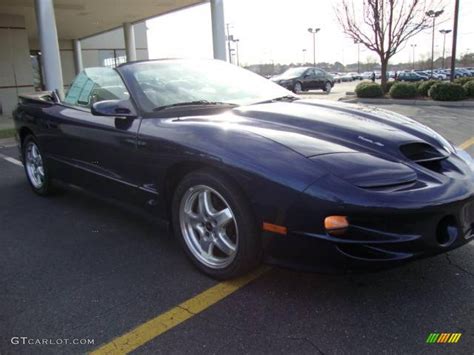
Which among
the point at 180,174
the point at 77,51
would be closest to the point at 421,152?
the point at 180,174

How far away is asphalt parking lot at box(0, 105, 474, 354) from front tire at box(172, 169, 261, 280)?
15 centimetres

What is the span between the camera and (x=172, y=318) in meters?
2.47

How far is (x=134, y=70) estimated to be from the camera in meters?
3.65

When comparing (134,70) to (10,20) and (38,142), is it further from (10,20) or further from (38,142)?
(10,20)

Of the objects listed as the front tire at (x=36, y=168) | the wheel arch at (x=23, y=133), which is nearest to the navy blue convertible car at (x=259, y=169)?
the front tire at (x=36, y=168)

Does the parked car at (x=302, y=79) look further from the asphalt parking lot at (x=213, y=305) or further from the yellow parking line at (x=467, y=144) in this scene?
the asphalt parking lot at (x=213, y=305)

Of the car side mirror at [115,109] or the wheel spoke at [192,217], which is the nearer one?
the wheel spoke at [192,217]

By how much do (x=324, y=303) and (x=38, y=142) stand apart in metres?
3.49

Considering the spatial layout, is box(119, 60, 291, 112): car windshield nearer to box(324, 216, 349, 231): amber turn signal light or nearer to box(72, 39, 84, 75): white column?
box(324, 216, 349, 231): amber turn signal light

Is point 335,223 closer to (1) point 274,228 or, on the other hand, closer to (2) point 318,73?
(1) point 274,228

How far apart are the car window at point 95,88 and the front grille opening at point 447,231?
2440mm

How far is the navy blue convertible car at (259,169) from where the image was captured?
226 cm

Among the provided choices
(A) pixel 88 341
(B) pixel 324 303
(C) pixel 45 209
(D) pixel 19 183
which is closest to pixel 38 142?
Result: (C) pixel 45 209

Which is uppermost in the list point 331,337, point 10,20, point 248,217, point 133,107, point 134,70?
point 10,20
